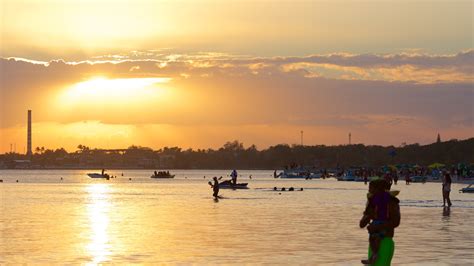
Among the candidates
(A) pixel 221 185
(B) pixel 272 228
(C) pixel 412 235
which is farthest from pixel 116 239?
(A) pixel 221 185

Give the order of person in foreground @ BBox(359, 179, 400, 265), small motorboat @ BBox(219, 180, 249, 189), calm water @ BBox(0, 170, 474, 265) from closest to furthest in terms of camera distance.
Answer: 1. person in foreground @ BBox(359, 179, 400, 265)
2. calm water @ BBox(0, 170, 474, 265)
3. small motorboat @ BBox(219, 180, 249, 189)

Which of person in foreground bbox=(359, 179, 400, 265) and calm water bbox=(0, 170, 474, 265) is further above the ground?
person in foreground bbox=(359, 179, 400, 265)

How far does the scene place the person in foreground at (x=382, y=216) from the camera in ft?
52.2

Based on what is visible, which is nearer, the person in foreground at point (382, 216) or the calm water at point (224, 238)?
the person in foreground at point (382, 216)

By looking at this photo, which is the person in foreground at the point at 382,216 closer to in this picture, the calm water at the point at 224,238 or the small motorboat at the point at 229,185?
the calm water at the point at 224,238

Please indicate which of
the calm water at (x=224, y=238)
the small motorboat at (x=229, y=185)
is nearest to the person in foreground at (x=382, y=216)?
the calm water at (x=224, y=238)

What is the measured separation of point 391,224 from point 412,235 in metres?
14.5

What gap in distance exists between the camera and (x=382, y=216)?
15977mm

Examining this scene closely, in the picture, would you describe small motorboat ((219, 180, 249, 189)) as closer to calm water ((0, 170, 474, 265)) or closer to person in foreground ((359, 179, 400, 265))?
calm water ((0, 170, 474, 265))

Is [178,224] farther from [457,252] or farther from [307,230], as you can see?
[457,252]

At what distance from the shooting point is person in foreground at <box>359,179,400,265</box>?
52.2 feet

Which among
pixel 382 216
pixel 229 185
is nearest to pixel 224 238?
pixel 382 216

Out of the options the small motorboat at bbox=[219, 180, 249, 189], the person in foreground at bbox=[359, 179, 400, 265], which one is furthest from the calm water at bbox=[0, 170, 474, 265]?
the small motorboat at bbox=[219, 180, 249, 189]

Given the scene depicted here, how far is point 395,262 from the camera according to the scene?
22.2m
